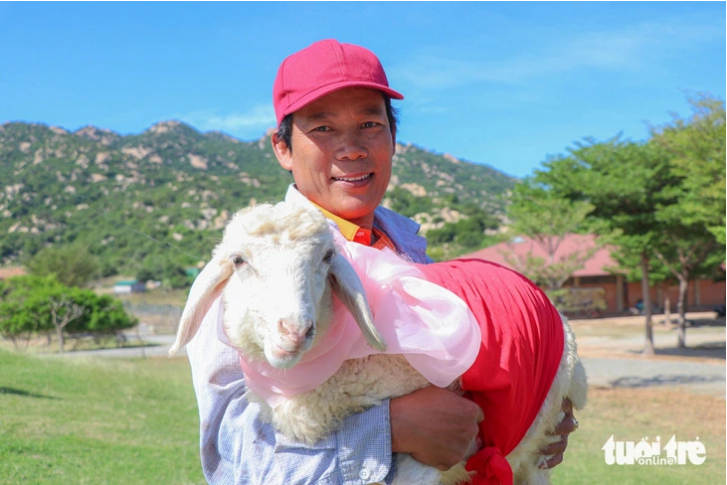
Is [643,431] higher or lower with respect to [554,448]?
lower

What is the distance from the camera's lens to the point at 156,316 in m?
33.3

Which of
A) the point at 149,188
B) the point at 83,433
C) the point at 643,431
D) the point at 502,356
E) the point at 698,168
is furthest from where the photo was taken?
the point at 149,188

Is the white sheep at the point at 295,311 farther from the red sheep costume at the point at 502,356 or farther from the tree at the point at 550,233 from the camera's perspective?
the tree at the point at 550,233

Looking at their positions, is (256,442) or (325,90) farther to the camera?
(325,90)

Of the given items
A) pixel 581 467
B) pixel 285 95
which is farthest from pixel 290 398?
pixel 581 467

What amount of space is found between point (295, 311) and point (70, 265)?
33138 mm

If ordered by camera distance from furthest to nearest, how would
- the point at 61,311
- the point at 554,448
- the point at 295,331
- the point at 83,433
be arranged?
the point at 61,311
the point at 83,433
the point at 554,448
the point at 295,331

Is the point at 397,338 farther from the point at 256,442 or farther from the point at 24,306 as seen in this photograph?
the point at 24,306

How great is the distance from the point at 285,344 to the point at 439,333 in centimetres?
50

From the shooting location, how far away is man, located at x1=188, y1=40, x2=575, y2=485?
6.19 feet

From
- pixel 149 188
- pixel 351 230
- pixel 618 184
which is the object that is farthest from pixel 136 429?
pixel 149 188

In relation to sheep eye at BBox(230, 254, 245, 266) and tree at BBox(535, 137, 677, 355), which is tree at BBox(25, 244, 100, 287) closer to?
tree at BBox(535, 137, 677, 355)

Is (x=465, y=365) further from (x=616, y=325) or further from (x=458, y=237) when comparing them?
(x=458, y=237)

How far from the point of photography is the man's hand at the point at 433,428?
6.24ft
